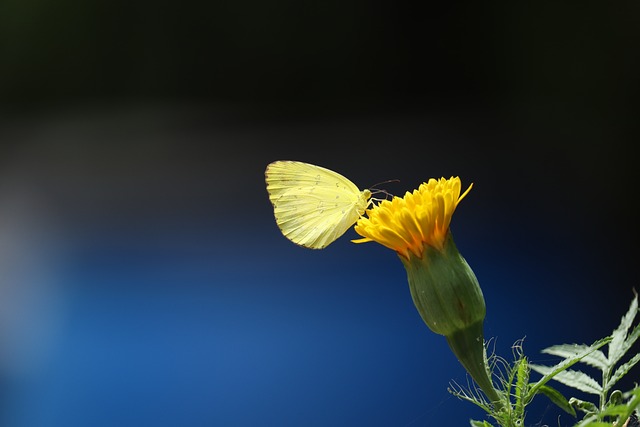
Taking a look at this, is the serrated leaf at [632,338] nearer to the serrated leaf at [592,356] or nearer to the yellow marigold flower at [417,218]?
the serrated leaf at [592,356]

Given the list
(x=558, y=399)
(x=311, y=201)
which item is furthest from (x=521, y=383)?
(x=311, y=201)

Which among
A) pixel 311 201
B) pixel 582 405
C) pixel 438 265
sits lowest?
pixel 582 405

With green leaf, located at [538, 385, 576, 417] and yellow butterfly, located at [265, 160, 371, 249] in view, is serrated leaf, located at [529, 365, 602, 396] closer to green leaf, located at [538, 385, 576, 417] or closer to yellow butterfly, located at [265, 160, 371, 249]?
green leaf, located at [538, 385, 576, 417]

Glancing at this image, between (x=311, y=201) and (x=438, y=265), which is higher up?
(x=311, y=201)

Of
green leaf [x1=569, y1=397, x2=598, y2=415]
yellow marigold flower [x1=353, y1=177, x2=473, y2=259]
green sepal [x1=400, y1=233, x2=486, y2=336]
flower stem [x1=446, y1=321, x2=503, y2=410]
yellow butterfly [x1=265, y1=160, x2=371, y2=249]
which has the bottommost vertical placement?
green leaf [x1=569, y1=397, x2=598, y2=415]

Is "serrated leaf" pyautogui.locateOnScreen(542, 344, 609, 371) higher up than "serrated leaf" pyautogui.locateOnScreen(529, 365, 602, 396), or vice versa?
"serrated leaf" pyautogui.locateOnScreen(542, 344, 609, 371)

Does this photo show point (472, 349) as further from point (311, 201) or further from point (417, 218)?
point (311, 201)

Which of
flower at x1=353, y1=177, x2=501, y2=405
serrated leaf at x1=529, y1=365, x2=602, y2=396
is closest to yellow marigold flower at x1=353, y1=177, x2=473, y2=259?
flower at x1=353, y1=177, x2=501, y2=405
